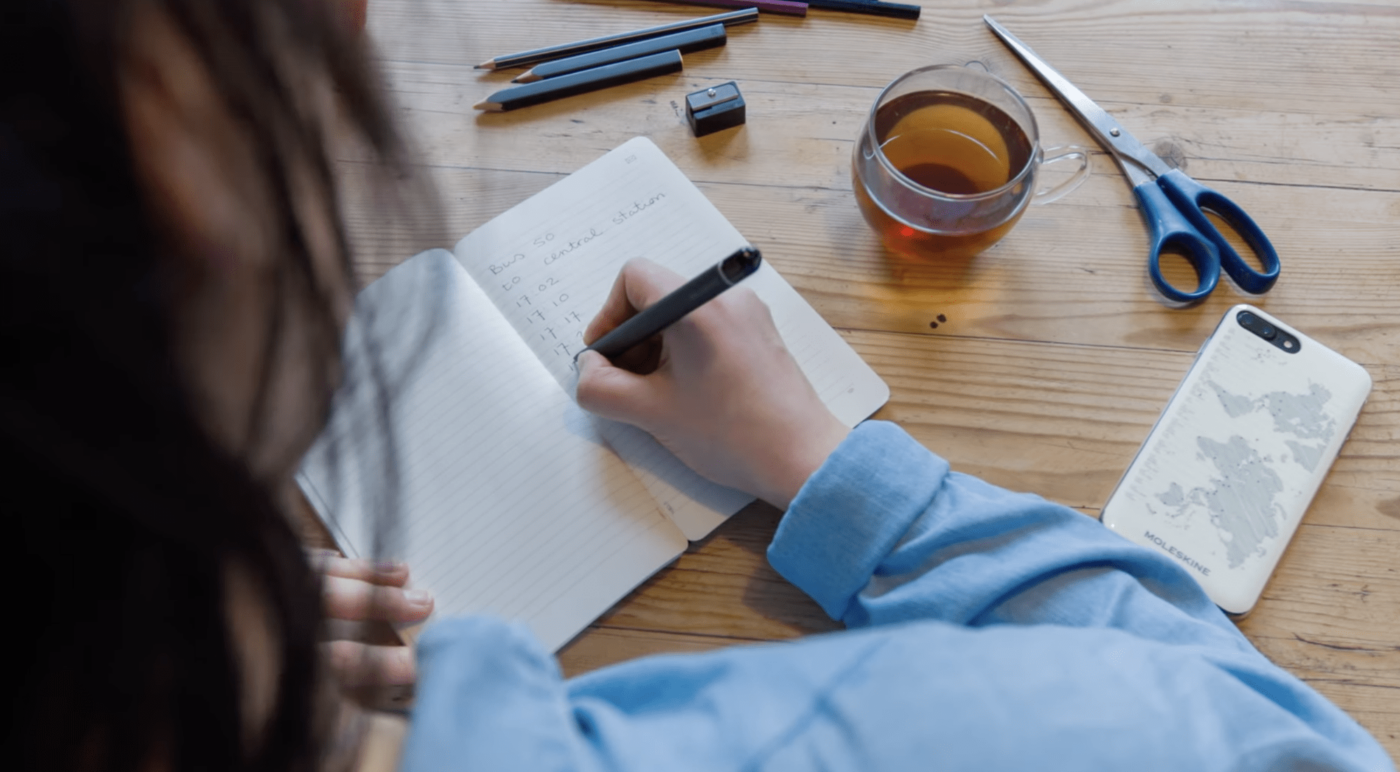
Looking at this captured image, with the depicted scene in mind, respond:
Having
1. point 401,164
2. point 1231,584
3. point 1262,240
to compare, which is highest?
point 401,164

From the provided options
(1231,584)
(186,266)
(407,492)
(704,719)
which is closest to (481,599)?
(407,492)

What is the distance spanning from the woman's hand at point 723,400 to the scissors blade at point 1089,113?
1.02 ft

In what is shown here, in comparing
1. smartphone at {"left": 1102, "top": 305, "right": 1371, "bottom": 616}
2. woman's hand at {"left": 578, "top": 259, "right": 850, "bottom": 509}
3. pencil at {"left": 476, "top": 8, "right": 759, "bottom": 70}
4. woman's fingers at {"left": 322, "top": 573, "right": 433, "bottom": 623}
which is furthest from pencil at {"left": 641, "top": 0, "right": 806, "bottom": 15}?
woman's fingers at {"left": 322, "top": 573, "right": 433, "bottom": 623}

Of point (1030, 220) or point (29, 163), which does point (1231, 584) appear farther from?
point (29, 163)

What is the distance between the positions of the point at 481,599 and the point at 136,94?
1.14 feet

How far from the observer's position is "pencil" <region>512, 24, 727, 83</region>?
2.14 ft

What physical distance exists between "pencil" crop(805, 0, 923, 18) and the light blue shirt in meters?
0.42

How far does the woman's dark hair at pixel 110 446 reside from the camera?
21cm

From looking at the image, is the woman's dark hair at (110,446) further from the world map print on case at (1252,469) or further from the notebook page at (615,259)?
the world map print on case at (1252,469)

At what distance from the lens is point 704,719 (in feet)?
1.24

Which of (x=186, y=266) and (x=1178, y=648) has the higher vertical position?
(x=186, y=266)

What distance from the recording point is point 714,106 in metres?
0.63

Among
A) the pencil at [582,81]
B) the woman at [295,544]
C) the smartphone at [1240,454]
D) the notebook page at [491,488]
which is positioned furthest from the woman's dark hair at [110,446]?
the smartphone at [1240,454]

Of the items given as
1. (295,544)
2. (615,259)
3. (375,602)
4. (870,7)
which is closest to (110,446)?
(295,544)
